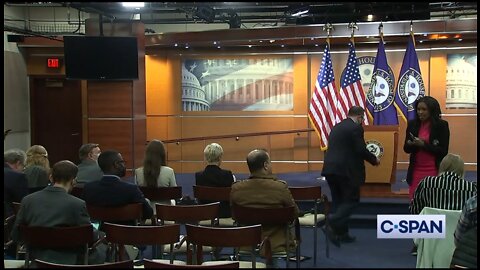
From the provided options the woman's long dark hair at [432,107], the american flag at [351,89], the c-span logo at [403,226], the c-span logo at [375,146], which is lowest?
the c-span logo at [403,226]

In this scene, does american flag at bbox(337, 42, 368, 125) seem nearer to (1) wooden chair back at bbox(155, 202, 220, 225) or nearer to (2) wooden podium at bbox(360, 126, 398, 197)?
(2) wooden podium at bbox(360, 126, 398, 197)

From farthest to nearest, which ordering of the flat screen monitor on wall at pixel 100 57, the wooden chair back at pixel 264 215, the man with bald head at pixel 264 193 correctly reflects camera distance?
the flat screen monitor on wall at pixel 100 57, the man with bald head at pixel 264 193, the wooden chair back at pixel 264 215

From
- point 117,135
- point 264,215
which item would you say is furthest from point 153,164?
point 117,135

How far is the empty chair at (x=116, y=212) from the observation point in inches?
179

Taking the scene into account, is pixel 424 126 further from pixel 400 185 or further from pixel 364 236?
pixel 400 185

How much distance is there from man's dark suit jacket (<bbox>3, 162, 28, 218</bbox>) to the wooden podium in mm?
4242

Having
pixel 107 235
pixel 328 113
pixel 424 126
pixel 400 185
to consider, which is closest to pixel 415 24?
pixel 328 113

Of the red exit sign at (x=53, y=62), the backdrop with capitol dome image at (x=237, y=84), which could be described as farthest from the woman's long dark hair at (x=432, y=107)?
the red exit sign at (x=53, y=62)

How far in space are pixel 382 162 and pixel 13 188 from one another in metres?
4.58

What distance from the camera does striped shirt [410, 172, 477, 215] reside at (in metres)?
4.36

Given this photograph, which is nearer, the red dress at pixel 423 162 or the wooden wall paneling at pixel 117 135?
the red dress at pixel 423 162

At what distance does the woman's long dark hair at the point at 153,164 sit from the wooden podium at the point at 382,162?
2.94m

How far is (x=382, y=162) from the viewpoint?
24.4 ft

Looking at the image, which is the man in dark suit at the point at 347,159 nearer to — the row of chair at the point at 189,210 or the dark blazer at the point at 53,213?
the row of chair at the point at 189,210
